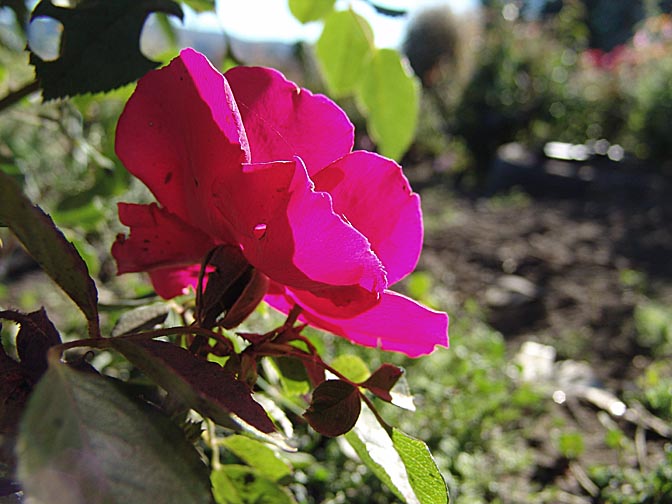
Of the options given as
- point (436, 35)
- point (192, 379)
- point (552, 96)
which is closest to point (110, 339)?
point (192, 379)

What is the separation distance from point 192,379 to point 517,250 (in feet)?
9.50

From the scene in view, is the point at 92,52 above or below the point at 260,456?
above

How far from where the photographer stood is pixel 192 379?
25 centimetres

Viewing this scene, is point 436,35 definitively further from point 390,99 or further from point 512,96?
point 390,99

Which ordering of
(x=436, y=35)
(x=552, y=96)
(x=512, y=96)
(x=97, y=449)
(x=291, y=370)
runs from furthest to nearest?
(x=436, y=35)
(x=512, y=96)
(x=552, y=96)
(x=291, y=370)
(x=97, y=449)

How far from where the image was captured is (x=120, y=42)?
1.46 ft

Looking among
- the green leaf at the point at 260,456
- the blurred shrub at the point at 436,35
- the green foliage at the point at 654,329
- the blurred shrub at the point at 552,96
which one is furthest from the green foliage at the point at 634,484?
the blurred shrub at the point at 436,35

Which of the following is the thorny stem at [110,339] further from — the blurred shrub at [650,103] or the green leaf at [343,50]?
the blurred shrub at [650,103]

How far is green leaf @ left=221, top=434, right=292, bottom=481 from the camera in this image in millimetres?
521

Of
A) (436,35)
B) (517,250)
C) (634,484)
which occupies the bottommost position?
(436,35)

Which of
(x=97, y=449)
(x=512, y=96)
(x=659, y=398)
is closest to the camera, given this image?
(x=97, y=449)

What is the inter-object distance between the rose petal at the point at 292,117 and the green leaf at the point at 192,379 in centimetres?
11

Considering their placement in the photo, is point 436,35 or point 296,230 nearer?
point 296,230

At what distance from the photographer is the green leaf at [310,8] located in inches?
27.0
